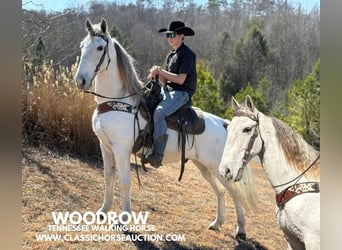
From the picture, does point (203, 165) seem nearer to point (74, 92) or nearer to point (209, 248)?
point (209, 248)

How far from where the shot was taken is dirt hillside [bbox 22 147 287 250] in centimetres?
310

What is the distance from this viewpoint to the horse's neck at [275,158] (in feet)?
9.19

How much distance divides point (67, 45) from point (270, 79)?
4.17 ft

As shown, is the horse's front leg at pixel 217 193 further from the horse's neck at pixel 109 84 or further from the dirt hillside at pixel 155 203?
the horse's neck at pixel 109 84

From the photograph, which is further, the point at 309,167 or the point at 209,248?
the point at 209,248

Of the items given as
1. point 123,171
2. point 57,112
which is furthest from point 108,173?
point 57,112

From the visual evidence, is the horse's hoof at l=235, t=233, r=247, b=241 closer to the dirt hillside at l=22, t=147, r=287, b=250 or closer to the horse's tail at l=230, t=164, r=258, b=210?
the dirt hillside at l=22, t=147, r=287, b=250

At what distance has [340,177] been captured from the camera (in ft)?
10.3

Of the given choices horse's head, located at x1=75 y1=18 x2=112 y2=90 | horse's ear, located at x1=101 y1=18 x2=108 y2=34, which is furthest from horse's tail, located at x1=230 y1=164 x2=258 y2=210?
horse's ear, located at x1=101 y1=18 x2=108 y2=34

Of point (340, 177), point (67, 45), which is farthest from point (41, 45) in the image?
point (340, 177)

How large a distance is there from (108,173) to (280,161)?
1082mm

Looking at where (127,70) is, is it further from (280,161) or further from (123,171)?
(280,161)

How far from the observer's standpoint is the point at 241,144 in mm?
2793

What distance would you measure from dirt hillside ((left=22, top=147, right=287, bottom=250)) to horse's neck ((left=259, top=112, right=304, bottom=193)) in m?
0.26
